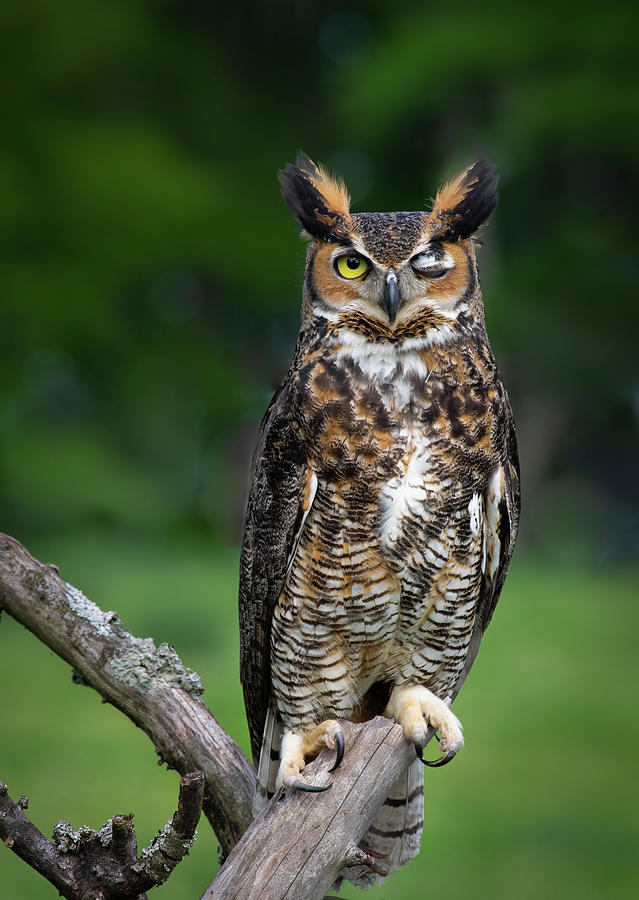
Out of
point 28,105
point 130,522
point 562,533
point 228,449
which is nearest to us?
point 130,522

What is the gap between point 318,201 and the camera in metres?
1.77

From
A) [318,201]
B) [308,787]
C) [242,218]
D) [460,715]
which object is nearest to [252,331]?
[242,218]

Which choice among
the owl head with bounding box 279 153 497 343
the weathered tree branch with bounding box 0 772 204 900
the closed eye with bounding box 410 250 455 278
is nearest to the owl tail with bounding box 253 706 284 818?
the weathered tree branch with bounding box 0 772 204 900

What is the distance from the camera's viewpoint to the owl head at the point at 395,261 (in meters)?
1.68

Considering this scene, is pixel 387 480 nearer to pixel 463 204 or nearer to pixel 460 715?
pixel 463 204

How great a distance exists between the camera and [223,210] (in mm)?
5129

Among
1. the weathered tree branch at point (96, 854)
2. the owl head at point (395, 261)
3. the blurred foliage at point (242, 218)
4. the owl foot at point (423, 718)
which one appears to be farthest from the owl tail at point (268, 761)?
the blurred foliage at point (242, 218)

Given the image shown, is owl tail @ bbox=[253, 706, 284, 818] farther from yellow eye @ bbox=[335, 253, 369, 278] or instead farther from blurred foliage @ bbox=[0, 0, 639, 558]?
blurred foliage @ bbox=[0, 0, 639, 558]

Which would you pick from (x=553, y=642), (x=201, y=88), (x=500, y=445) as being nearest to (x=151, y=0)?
(x=201, y=88)

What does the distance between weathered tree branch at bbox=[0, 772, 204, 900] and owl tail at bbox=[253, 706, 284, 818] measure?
0.36m

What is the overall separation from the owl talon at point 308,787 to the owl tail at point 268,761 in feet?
0.97

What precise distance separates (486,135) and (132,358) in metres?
3.07

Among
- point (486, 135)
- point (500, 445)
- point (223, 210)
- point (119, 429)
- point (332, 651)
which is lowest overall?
point (332, 651)

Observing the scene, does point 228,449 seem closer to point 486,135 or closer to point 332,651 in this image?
point 486,135
